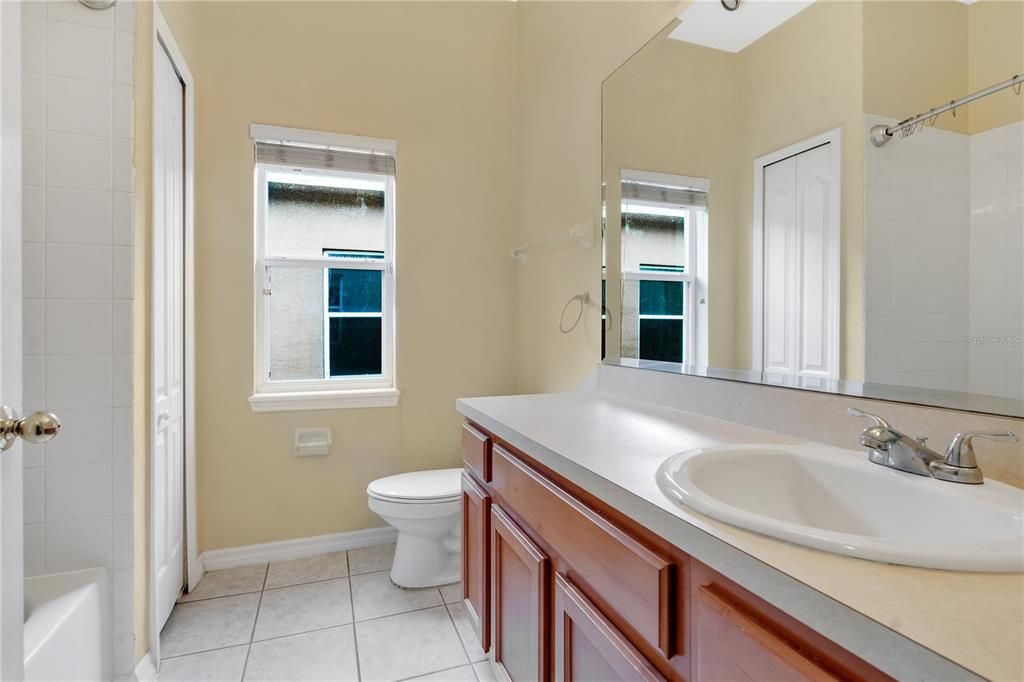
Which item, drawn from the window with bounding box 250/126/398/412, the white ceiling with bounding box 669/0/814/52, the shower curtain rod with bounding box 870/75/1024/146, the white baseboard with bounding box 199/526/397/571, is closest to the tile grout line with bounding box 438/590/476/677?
the white baseboard with bounding box 199/526/397/571

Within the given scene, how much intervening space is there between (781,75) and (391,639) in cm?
209

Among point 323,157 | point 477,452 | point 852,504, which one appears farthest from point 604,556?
point 323,157

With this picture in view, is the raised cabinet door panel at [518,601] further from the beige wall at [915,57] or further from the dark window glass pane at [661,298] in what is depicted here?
the beige wall at [915,57]

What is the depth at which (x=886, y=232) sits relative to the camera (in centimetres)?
96

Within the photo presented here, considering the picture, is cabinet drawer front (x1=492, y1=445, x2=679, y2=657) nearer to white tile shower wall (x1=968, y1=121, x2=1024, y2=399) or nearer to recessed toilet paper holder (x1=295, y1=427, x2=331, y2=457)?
white tile shower wall (x1=968, y1=121, x2=1024, y2=399)

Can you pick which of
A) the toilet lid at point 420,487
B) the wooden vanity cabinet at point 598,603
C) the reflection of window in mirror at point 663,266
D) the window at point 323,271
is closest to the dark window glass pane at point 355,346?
the window at point 323,271

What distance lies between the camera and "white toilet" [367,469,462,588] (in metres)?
2.06

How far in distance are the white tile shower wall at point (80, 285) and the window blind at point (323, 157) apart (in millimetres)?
974

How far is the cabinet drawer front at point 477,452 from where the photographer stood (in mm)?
1478

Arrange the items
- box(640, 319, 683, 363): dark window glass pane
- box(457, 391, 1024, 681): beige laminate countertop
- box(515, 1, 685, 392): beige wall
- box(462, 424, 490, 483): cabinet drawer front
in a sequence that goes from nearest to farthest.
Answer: box(457, 391, 1024, 681): beige laminate countertop → box(462, 424, 490, 483): cabinet drawer front → box(640, 319, 683, 363): dark window glass pane → box(515, 1, 685, 392): beige wall

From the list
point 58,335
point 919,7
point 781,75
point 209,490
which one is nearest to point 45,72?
point 58,335

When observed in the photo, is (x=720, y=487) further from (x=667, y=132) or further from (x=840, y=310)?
(x=667, y=132)

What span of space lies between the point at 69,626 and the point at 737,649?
60.2 inches

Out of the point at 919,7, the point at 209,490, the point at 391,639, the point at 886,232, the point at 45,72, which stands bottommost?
the point at 391,639
